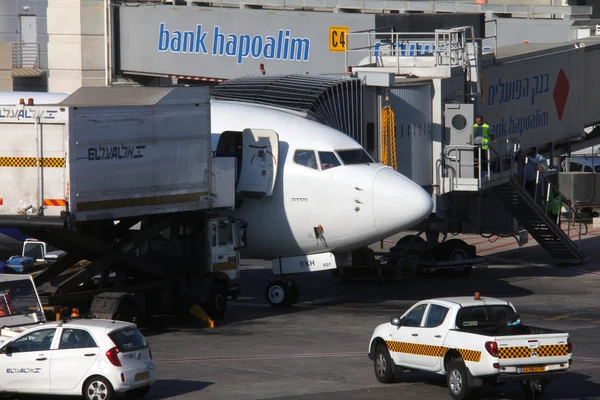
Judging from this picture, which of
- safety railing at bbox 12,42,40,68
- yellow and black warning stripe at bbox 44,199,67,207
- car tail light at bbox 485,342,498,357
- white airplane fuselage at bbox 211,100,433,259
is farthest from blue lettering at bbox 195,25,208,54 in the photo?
car tail light at bbox 485,342,498,357

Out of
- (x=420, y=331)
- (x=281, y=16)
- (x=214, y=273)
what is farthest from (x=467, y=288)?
(x=281, y=16)

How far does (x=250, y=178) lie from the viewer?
3306cm

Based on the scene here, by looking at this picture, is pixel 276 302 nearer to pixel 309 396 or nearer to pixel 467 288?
pixel 467 288

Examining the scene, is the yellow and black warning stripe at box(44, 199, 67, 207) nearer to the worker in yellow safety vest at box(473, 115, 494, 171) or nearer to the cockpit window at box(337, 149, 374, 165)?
the cockpit window at box(337, 149, 374, 165)

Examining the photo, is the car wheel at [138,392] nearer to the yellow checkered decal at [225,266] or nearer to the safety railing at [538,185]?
the yellow checkered decal at [225,266]

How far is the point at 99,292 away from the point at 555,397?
518 inches

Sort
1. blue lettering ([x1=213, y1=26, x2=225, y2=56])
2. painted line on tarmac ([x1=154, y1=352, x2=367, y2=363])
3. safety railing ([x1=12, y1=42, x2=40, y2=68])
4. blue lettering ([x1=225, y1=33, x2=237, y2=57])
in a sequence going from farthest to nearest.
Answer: safety railing ([x1=12, y1=42, x2=40, y2=68]) < blue lettering ([x1=213, y1=26, x2=225, y2=56]) < blue lettering ([x1=225, y1=33, x2=237, y2=57]) < painted line on tarmac ([x1=154, y1=352, x2=367, y2=363])

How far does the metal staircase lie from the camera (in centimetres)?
4125

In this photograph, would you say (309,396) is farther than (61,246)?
No

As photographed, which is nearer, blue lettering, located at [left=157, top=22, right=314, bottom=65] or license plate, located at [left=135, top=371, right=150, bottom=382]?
license plate, located at [left=135, top=371, right=150, bottom=382]

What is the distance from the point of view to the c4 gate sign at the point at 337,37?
55.8 m

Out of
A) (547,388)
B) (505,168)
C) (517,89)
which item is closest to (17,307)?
(547,388)

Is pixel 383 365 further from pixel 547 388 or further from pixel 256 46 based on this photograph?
pixel 256 46

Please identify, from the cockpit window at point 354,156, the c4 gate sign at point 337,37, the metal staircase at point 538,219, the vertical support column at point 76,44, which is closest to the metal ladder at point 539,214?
the metal staircase at point 538,219
